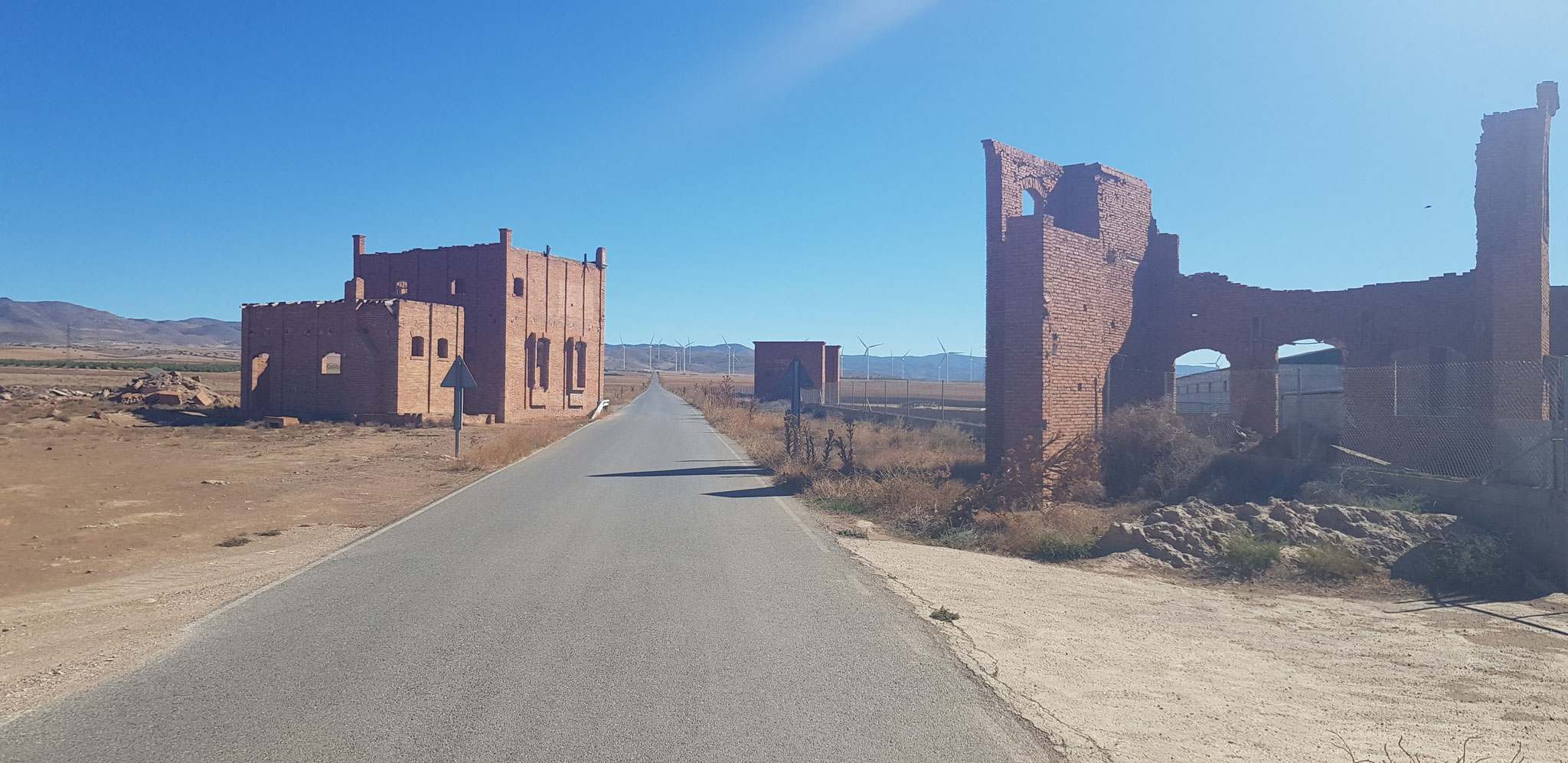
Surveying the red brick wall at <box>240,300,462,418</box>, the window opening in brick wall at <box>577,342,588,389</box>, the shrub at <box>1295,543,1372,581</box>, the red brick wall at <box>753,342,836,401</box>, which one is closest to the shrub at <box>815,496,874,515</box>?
the shrub at <box>1295,543,1372,581</box>

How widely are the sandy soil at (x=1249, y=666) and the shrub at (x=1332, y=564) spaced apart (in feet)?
2.55

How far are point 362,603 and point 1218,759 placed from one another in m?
6.63

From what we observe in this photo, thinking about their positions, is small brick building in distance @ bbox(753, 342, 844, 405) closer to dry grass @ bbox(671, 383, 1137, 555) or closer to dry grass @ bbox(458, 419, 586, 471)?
dry grass @ bbox(458, 419, 586, 471)

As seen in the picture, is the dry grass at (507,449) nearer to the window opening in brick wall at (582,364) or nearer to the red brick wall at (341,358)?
the red brick wall at (341,358)

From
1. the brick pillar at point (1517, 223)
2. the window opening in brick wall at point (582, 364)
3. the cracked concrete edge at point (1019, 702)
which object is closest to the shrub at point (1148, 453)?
the brick pillar at point (1517, 223)

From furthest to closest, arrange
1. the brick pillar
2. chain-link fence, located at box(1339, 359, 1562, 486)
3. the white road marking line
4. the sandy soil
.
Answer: the brick pillar → chain-link fence, located at box(1339, 359, 1562, 486) → the white road marking line → the sandy soil

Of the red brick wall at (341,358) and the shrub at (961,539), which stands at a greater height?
the red brick wall at (341,358)

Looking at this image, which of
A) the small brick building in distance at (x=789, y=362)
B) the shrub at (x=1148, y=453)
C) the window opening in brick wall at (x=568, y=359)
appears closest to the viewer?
the shrub at (x=1148, y=453)

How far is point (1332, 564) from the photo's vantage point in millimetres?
9734

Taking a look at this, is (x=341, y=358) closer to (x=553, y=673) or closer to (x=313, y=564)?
(x=313, y=564)

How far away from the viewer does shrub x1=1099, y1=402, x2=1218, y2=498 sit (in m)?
15.7

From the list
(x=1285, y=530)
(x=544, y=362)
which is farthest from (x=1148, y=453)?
(x=544, y=362)

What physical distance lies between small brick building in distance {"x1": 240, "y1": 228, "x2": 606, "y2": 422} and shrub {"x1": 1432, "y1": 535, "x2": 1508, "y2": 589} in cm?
3632

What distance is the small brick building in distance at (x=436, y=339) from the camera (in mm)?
37812
